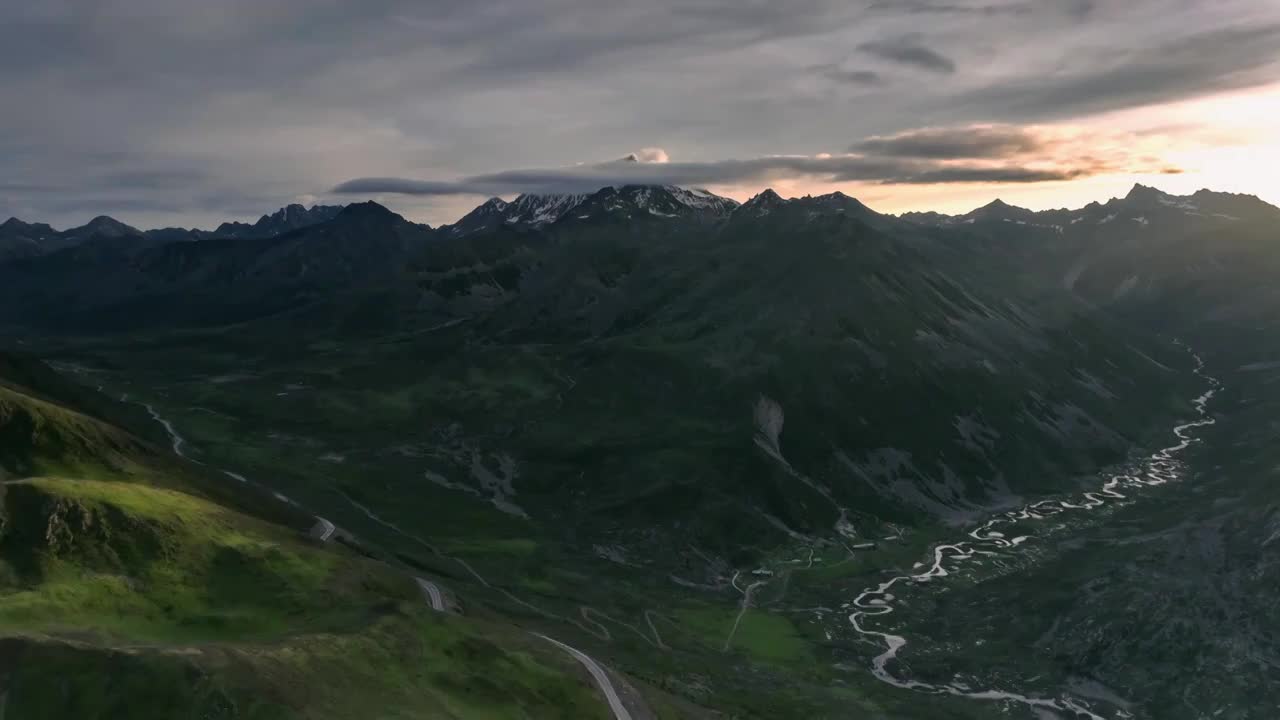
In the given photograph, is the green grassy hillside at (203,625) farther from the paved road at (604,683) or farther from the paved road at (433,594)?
the paved road at (433,594)

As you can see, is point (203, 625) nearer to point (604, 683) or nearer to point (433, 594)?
point (433, 594)

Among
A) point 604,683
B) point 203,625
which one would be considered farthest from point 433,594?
point 203,625

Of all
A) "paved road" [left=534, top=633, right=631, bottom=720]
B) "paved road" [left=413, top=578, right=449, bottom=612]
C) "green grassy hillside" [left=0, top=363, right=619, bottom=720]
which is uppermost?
"green grassy hillside" [left=0, top=363, right=619, bottom=720]

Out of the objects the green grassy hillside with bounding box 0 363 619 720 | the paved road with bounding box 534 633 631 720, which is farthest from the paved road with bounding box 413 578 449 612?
the paved road with bounding box 534 633 631 720

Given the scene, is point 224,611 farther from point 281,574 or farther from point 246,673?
point 246,673

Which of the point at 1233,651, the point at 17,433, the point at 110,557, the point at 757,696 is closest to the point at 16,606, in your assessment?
the point at 110,557

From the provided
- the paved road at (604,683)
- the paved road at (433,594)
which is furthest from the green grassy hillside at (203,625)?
the paved road at (433,594)

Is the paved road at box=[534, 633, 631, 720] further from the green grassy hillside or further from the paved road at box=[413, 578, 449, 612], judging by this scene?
the paved road at box=[413, 578, 449, 612]

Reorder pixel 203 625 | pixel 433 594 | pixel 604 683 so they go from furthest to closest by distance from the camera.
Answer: pixel 433 594, pixel 604 683, pixel 203 625
